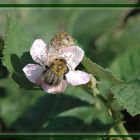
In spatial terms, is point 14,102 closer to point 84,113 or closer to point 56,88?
point 84,113

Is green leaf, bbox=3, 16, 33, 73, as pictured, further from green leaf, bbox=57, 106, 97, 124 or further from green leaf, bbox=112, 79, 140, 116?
green leaf, bbox=57, 106, 97, 124

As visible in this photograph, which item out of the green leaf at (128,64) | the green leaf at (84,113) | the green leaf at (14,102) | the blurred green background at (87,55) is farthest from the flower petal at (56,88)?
the green leaf at (14,102)

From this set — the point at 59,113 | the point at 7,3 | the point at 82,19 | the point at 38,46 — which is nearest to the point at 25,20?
the point at 7,3

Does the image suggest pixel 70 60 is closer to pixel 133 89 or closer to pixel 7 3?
pixel 133 89

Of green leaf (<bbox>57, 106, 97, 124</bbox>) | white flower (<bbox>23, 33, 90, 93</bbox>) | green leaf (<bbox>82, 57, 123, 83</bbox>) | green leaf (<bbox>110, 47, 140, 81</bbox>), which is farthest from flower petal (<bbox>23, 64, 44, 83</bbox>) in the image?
green leaf (<bbox>110, 47, 140, 81</bbox>)

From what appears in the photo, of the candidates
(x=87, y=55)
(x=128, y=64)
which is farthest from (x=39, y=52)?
(x=87, y=55)

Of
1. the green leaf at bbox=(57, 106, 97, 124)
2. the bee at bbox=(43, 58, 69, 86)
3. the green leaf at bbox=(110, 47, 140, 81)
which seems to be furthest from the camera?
the green leaf at bbox=(110, 47, 140, 81)
